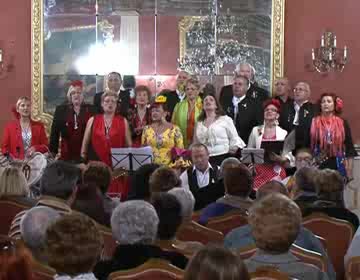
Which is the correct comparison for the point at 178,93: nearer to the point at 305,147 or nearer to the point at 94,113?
the point at 94,113

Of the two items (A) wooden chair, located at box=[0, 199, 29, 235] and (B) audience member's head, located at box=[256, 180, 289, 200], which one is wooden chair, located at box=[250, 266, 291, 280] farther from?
(A) wooden chair, located at box=[0, 199, 29, 235]

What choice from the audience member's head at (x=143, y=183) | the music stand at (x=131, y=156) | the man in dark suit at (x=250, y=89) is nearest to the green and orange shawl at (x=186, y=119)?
the man in dark suit at (x=250, y=89)

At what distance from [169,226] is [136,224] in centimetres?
35

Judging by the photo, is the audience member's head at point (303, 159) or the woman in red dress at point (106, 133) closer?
the audience member's head at point (303, 159)

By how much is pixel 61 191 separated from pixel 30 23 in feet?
18.7

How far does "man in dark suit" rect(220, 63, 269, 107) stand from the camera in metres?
9.31

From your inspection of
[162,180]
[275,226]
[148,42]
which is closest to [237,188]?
[162,180]

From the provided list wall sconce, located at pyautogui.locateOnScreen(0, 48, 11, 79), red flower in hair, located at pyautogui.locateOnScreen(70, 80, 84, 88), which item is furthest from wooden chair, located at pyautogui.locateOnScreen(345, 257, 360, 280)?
wall sconce, located at pyautogui.locateOnScreen(0, 48, 11, 79)

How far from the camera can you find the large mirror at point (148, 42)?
9.85 meters

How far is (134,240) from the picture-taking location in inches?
145

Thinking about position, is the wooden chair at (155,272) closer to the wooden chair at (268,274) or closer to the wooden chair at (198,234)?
the wooden chair at (268,274)

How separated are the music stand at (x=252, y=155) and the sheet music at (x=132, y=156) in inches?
36.6

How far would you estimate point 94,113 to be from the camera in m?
9.05

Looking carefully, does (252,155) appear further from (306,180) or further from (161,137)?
(306,180)
